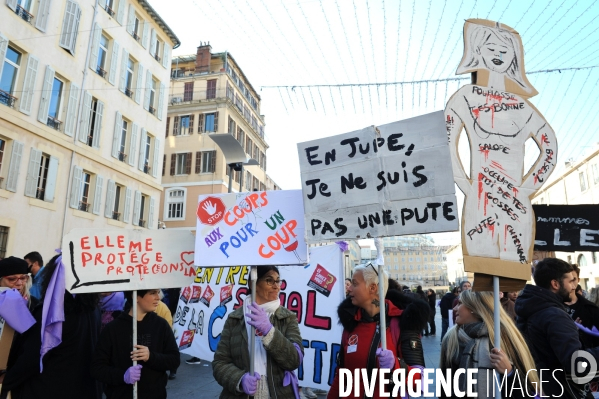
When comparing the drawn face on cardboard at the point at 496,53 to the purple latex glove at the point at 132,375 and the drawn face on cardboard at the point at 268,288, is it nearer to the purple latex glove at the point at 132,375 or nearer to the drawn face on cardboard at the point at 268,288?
the drawn face on cardboard at the point at 268,288

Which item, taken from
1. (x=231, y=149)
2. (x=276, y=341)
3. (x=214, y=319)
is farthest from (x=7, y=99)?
(x=276, y=341)

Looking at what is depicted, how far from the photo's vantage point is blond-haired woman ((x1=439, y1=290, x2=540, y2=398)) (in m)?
2.51

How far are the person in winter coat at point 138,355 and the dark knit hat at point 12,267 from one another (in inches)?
38.3

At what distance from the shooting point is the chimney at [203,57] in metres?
32.0

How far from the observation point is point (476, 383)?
262 centimetres

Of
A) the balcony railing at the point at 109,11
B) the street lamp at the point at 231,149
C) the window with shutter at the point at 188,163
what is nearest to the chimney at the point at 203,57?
the window with shutter at the point at 188,163

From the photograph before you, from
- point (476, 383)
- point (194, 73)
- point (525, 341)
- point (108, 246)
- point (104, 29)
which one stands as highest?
point (194, 73)

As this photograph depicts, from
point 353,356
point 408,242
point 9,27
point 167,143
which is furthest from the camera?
point 408,242

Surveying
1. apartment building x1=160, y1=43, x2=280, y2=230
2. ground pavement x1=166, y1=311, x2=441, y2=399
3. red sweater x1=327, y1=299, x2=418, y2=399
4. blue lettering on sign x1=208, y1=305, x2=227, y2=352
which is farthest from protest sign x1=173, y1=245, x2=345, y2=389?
apartment building x1=160, y1=43, x2=280, y2=230

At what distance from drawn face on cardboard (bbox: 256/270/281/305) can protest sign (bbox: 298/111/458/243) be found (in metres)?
0.51

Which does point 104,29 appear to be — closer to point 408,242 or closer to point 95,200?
point 95,200

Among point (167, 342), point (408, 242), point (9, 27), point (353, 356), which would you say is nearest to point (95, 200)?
point (9, 27)

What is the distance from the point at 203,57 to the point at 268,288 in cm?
3231

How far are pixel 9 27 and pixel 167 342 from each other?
1446 centimetres
